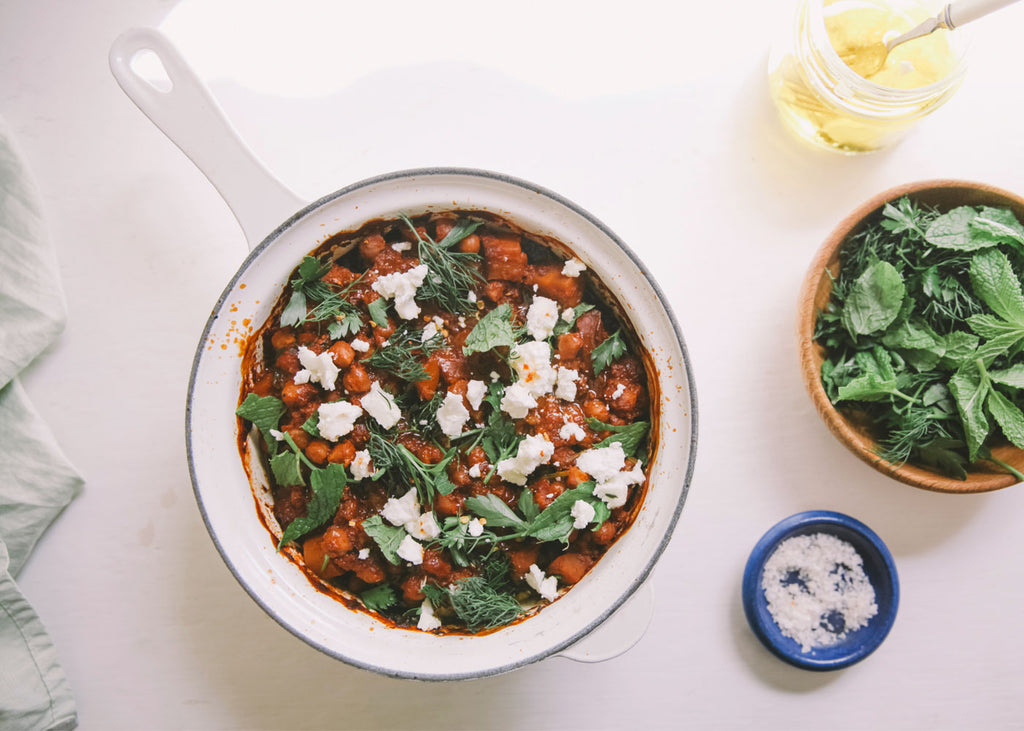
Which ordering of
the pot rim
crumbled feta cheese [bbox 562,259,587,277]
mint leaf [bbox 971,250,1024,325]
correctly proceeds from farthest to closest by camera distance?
mint leaf [bbox 971,250,1024,325] < crumbled feta cheese [bbox 562,259,587,277] < the pot rim

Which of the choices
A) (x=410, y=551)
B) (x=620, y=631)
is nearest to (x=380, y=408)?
(x=410, y=551)

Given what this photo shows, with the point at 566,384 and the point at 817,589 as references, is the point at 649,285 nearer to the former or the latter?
the point at 566,384

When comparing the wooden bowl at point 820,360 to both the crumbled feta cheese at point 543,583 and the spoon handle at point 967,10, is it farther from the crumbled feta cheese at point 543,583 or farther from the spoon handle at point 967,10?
the crumbled feta cheese at point 543,583

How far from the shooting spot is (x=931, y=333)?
176 cm

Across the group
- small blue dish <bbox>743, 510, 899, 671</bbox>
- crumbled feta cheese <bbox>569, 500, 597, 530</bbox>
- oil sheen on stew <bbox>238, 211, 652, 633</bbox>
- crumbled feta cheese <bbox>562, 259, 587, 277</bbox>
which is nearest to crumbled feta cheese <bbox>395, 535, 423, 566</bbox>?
oil sheen on stew <bbox>238, 211, 652, 633</bbox>

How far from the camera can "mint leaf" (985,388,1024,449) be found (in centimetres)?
168

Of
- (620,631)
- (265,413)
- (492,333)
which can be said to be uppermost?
(265,413)

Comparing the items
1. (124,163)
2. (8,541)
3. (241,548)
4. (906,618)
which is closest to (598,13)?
(124,163)

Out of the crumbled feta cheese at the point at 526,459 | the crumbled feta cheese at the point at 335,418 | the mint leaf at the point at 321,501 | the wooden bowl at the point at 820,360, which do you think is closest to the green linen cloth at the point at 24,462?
the mint leaf at the point at 321,501

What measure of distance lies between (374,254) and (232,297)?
12.2 inches

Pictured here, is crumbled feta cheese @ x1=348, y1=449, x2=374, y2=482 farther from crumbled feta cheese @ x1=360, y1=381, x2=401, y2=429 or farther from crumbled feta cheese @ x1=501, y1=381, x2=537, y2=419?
crumbled feta cheese @ x1=501, y1=381, x2=537, y2=419

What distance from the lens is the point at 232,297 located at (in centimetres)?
147

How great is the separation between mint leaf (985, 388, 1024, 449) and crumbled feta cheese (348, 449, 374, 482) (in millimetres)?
1436

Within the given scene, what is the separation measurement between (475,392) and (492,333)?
0.13m
